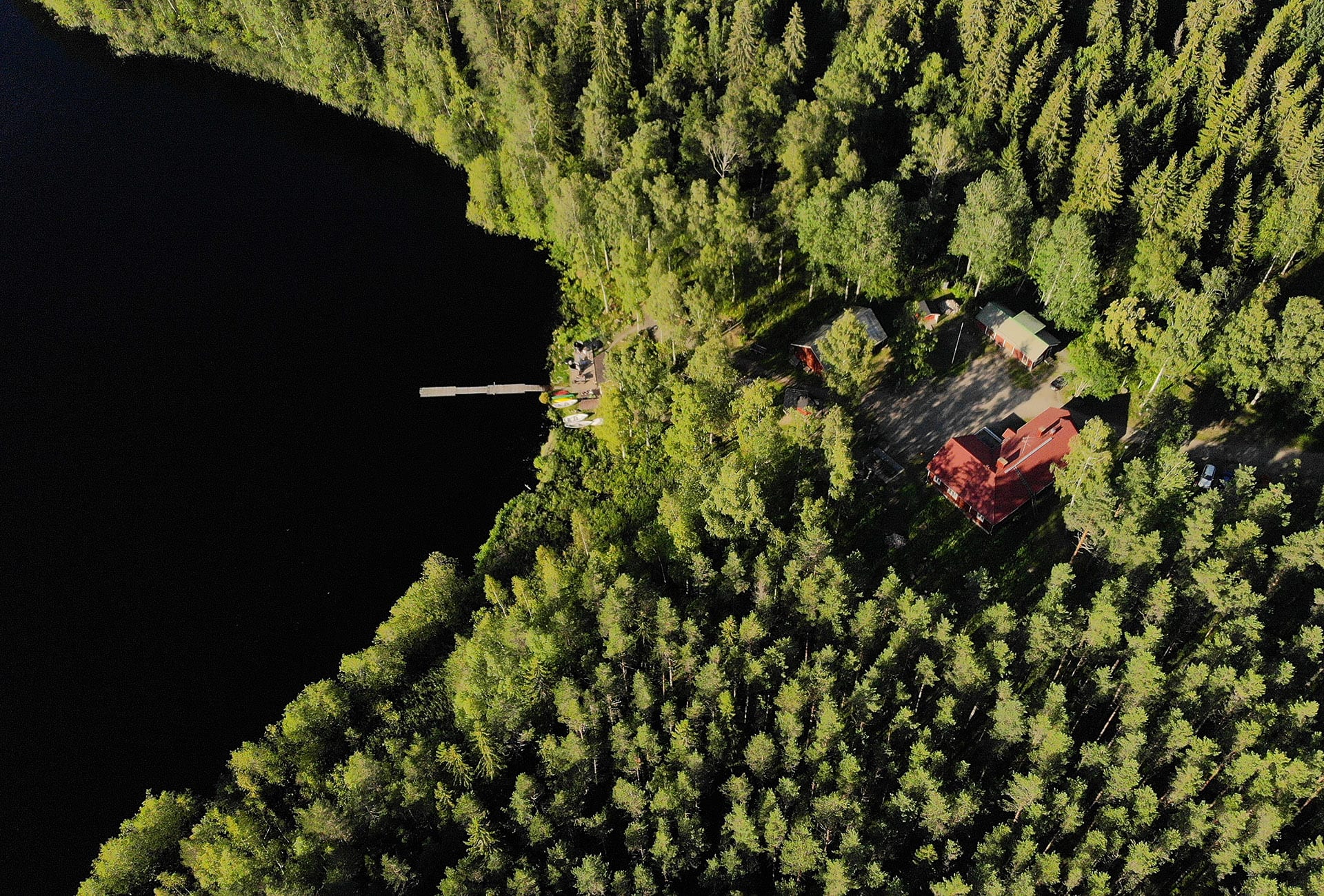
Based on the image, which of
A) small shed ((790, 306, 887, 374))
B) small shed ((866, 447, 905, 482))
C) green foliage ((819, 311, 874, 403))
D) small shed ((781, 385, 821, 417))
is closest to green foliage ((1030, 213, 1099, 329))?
small shed ((790, 306, 887, 374))

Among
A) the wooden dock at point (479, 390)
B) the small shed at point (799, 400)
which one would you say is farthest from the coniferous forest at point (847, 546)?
the wooden dock at point (479, 390)

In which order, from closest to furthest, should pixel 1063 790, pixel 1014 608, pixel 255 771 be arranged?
1. pixel 1063 790
2. pixel 255 771
3. pixel 1014 608

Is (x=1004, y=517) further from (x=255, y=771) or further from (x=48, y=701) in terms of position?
(x=48, y=701)

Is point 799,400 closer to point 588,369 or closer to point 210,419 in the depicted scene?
point 588,369

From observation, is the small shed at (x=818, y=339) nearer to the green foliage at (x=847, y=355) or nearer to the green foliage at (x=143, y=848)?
the green foliage at (x=847, y=355)

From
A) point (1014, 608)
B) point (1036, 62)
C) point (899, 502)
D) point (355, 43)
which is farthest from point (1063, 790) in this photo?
point (355, 43)

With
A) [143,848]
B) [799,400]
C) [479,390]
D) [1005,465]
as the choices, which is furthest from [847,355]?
[143,848]

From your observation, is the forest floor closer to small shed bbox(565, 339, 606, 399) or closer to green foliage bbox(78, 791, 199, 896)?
small shed bbox(565, 339, 606, 399)

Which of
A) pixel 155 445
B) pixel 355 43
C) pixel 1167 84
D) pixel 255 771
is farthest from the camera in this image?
pixel 355 43
